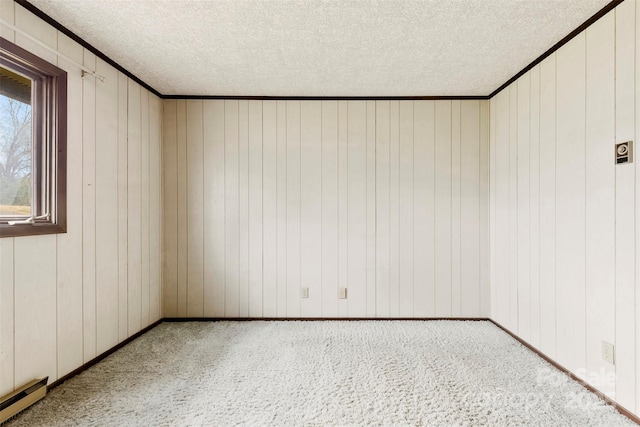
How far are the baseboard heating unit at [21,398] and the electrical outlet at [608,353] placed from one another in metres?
3.52

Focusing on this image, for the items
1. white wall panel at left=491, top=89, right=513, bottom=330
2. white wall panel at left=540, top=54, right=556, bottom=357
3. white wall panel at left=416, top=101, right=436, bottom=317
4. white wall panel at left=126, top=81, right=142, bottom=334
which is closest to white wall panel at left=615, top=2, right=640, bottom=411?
white wall panel at left=540, top=54, right=556, bottom=357

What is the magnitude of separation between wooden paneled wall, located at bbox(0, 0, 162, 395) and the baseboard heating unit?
0.16ft

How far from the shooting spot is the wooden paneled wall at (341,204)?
11.3ft

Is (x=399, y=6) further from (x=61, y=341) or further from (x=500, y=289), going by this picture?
(x=61, y=341)

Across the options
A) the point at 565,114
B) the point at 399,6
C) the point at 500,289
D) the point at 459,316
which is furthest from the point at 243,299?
the point at 565,114

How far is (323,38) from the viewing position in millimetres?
2275

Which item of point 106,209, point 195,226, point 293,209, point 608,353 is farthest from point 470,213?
point 106,209

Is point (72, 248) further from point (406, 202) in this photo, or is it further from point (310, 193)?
point (406, 202)

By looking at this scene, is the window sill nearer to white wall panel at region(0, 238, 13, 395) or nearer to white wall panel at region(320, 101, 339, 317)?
white wall panel at region(0, 238, 13, 395)

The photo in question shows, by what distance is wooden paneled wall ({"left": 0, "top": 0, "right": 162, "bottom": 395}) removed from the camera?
73.5 inches

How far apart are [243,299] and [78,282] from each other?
1.54 metres

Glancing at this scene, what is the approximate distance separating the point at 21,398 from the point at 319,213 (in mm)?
2603

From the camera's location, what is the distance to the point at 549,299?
2.49 meters

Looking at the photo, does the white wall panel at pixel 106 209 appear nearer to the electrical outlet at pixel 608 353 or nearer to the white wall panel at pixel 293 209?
the white wall panel at pixel 293 209
